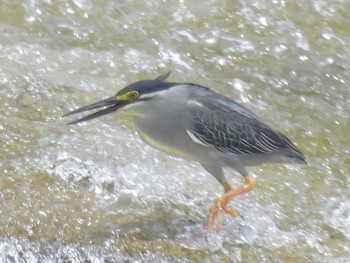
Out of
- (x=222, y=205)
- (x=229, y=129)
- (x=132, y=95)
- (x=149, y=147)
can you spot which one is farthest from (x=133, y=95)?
(x=149, y=147)

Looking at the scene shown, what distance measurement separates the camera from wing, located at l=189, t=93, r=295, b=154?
506 cm

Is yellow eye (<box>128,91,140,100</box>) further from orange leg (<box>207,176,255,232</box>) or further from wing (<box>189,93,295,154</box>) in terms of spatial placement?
orange leg (<box>207,176,255,232</box>)

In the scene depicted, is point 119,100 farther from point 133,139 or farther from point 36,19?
point 36,19

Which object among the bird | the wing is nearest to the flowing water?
the bird

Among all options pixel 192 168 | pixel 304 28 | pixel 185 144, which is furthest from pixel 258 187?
pixel 304 28

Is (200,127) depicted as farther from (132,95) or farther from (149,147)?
(149,147)

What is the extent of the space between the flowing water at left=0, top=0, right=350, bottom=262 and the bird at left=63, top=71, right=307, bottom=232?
374 millimetres

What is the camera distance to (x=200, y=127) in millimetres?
5059

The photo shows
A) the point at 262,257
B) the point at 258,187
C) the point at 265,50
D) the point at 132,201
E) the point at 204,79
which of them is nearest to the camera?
the point at 262,257

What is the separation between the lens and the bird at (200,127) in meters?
5.01

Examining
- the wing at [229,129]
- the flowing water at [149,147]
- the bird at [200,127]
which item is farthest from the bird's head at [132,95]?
the flowing water at [149,147]

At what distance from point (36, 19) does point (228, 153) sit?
9.91ft

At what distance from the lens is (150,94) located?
4992mm

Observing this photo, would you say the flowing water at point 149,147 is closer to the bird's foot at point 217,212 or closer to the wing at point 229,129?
the bird's foot at point 217,212
